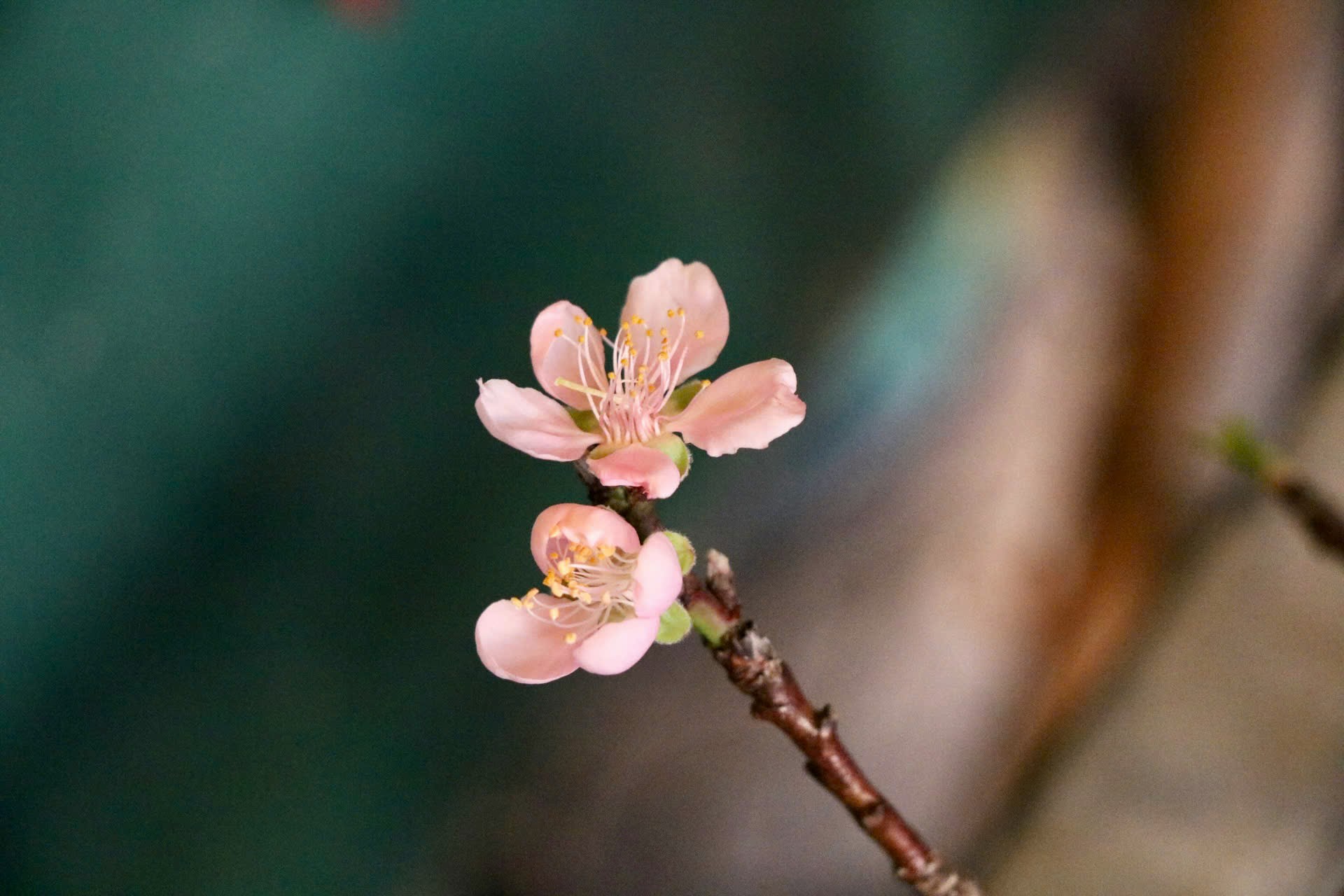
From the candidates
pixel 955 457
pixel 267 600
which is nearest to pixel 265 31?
pixel 267 600

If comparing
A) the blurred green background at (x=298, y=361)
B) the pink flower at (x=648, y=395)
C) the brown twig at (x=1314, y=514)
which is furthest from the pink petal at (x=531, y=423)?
the brown twig at (x=1314, y=514)

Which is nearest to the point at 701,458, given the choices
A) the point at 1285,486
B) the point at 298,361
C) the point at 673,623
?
the point at 298,361

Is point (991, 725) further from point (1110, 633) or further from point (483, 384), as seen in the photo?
point (483, 384)

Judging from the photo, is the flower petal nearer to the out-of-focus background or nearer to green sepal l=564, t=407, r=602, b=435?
green sepal l=564, t=407, r=602, b=435

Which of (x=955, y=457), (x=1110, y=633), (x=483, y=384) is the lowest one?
(x=1110, y=633)

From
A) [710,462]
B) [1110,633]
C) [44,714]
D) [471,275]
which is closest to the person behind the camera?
[44,714]

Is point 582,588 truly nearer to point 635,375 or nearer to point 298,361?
point 635,375

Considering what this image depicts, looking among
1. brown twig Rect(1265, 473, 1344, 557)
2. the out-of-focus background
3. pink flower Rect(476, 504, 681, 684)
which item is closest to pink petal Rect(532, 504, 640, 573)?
pink flower Rect(476, 504, 681, 684)
